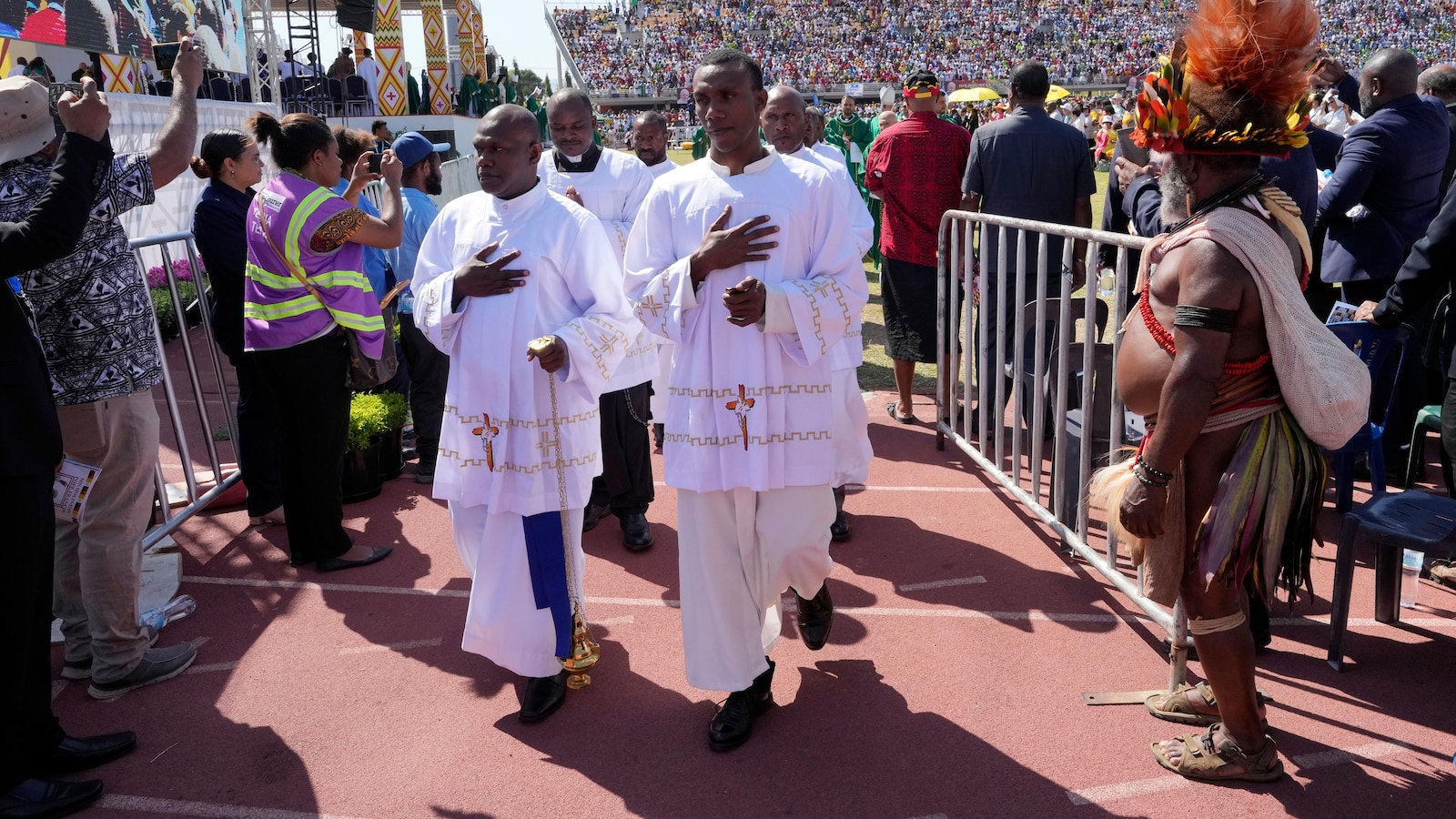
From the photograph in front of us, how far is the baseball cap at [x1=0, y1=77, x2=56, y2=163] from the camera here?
3.17 metres

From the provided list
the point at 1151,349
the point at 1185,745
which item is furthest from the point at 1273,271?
the point at 1185,745

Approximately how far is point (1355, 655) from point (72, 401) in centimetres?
457

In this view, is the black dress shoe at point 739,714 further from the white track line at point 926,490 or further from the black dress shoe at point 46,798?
the white track line at point 926,490

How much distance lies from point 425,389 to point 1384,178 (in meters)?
5.43

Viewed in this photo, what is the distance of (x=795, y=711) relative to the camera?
141 inches

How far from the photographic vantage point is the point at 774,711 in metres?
3.59

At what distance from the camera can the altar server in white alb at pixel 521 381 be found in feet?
11.5

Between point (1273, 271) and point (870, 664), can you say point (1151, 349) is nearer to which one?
point (1273, 271)

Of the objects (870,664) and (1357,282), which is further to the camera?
(1357,282)

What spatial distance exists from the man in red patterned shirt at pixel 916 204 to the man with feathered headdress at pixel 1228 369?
144 inches

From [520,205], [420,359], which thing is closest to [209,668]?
[520,205]

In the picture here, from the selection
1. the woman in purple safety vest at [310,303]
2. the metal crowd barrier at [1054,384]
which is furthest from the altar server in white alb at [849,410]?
the woman in purple safety vest at [310,303]

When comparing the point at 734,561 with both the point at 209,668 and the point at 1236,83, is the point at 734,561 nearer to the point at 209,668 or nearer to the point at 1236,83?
the point at 1236,83

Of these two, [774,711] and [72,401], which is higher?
[72,401]
